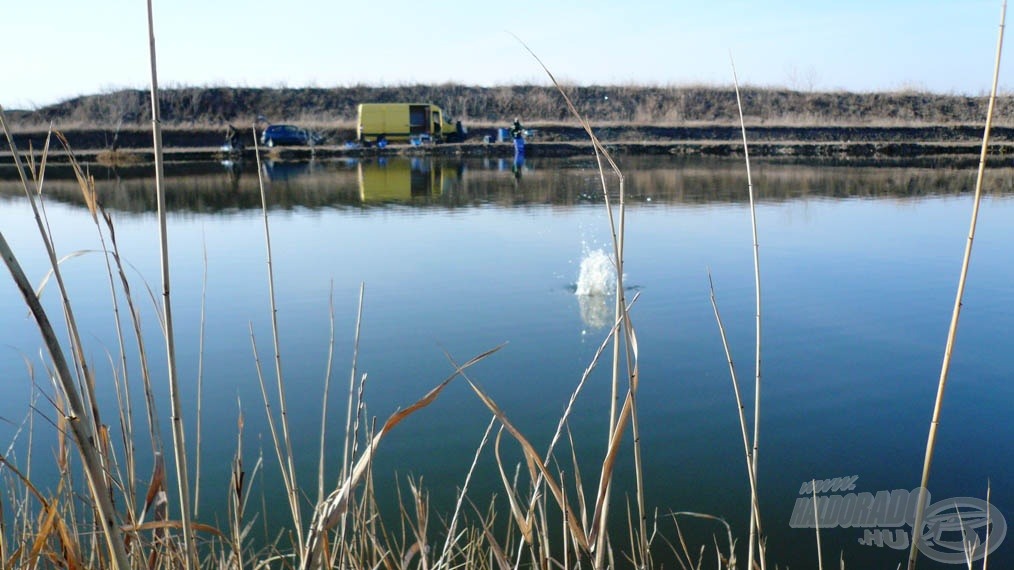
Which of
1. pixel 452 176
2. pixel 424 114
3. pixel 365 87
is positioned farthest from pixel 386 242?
pixel 365 87

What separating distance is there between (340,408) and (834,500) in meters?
2.32

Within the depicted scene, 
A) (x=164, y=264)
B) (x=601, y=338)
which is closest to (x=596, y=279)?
(x=601, y=338)

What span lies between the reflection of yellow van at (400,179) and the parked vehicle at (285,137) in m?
5.17

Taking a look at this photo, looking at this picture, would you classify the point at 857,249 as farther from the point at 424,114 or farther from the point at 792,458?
the point at 424,114

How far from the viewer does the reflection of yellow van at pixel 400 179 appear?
14.1 meters

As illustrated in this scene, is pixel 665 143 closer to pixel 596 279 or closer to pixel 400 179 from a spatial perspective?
pixel 400 179

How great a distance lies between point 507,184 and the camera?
52.3 ft

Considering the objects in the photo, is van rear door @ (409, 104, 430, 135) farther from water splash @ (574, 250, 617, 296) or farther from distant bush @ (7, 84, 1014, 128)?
water splash @ (574, 250, 617, 296)

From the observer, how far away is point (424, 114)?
28484mm

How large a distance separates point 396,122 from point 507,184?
13015mm

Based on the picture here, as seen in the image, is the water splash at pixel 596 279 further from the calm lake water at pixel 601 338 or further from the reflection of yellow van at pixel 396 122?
the reflection of yellow van at pixel 396 122

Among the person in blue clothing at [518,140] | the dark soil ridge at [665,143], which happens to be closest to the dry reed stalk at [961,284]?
the dark soil ridge at [665,143]

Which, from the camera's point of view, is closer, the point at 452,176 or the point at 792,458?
the point at 792,458

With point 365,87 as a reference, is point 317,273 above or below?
below
